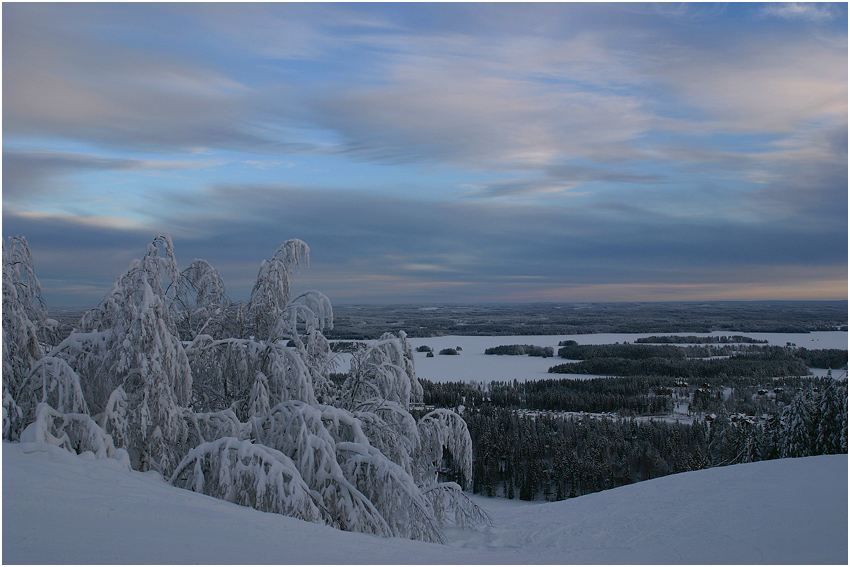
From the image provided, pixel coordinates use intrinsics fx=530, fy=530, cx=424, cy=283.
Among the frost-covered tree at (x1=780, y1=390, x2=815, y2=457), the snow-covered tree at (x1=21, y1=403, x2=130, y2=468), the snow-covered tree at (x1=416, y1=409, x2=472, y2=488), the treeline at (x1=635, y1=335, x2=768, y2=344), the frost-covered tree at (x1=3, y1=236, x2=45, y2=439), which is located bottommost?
the treeline at (x1=635, y1=335, x2=768, y2=344)

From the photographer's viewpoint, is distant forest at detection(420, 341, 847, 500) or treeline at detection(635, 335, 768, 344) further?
treeline at detection(635, 335, 768, 344)

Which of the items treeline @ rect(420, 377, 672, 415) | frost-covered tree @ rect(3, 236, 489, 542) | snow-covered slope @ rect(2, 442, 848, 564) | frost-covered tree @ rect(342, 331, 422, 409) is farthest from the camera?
treeline @ rect(420, 377, 672, 415)

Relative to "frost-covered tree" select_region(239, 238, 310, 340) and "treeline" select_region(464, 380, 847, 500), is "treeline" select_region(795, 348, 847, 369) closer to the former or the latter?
"treeline" select_region(464, 380, 847, 500)

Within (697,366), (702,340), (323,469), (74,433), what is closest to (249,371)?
(74,433)

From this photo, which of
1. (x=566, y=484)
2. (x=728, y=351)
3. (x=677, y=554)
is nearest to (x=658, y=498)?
(x=677, y=554)

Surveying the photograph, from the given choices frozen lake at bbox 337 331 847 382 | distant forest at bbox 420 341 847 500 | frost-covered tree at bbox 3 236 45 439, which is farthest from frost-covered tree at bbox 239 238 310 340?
frozen lake at bbox 337 331 847 382

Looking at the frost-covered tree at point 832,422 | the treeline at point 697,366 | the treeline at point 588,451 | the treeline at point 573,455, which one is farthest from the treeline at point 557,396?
the frost-covered tree at point 832,422

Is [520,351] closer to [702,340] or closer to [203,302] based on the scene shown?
[702,340]
